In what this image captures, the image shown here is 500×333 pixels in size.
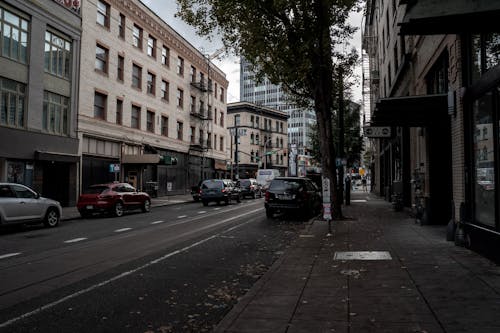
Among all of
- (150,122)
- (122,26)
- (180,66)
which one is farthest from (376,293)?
(180,66)

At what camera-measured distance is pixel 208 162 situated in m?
46.5

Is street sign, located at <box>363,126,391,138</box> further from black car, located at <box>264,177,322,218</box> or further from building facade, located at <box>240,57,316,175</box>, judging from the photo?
building facade, located at <box>240,57,316,175</box>

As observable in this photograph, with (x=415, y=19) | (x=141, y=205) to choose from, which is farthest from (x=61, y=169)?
(x=415, y=19)

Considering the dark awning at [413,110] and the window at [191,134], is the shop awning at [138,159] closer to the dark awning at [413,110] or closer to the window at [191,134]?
the window at [191,134]

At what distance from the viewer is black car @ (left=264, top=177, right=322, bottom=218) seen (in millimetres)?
18016

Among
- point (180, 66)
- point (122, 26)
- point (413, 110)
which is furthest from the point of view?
point (180, 66)

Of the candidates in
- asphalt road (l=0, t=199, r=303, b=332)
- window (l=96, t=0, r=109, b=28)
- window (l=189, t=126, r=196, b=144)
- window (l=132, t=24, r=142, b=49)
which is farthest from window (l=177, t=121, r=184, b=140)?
asphalt road (l=0, t=199, r=303, b=332)

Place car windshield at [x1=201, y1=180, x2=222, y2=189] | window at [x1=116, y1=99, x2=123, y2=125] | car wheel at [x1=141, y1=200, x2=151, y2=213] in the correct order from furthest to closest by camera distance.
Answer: window at [x1=116, y1=99, x2=123, y2=125] → car windshield at [x1=201, y1=180, x2=222, y2=189] → car wheel at [x1=141, y1=200, x2=151, y2=213]

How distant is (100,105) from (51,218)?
13.9 metres

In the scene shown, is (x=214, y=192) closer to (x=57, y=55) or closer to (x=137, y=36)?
(x=57, y=55)

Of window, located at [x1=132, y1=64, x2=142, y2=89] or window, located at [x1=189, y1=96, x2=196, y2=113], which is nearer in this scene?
window, located at [x1=132, y1=64, x2=142, y2=89]

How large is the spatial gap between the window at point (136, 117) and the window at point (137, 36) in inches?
187

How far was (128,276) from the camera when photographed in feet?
24.4

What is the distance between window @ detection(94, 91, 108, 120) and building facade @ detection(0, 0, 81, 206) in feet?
7.88
